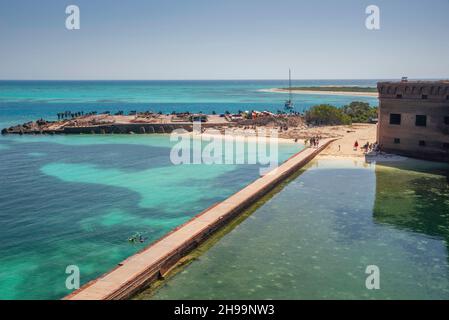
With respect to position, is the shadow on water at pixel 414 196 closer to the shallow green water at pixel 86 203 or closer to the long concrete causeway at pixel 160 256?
the long concrete causeway at pixel 160 256

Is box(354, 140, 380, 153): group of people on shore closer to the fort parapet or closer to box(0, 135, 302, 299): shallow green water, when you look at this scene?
the fort parapet

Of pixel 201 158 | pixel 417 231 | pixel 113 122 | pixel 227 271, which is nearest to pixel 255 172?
pixel 201 158

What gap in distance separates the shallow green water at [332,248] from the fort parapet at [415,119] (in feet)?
28.0

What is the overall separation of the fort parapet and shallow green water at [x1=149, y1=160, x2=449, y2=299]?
28.0ft

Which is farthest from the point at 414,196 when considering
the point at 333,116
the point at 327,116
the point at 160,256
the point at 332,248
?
the point at 327,116

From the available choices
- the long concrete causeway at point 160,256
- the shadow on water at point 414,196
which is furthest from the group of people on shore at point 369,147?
the long concrete causeway at point 160,256

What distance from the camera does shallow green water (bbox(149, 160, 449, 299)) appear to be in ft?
59.1

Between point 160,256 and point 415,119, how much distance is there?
32.9 metres

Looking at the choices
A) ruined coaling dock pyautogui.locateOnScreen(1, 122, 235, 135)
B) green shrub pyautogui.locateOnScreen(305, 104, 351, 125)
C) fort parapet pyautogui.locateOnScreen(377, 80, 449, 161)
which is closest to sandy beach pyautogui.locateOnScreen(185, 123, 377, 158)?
green shrub pyautogui.locateOnScreen(305, 104, 351, 125)

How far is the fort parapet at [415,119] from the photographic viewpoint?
41.1 m

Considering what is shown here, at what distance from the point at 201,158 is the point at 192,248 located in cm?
2593

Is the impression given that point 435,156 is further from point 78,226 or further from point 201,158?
point 78,226

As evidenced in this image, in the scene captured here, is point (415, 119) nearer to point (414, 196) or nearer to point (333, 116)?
point (414, 196)

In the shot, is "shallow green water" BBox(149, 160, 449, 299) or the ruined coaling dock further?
the ruined coaling dock
